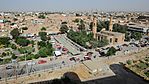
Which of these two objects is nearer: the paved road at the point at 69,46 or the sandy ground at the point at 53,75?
the sandy ground at the point at 53,75

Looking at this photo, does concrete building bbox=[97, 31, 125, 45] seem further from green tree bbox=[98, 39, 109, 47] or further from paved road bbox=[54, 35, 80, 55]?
paved road bbox=[54, 35, 80, 55]

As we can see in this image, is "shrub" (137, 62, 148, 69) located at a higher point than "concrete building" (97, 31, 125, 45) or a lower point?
lower

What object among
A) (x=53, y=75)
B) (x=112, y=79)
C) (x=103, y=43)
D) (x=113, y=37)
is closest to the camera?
(x=112, y=79)

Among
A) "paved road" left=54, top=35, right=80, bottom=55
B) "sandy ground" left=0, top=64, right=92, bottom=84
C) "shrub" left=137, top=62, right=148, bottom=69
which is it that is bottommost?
"shrub" left=137, top=62, right=148, bottom=69

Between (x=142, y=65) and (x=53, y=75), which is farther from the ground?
(x=53, y=75)

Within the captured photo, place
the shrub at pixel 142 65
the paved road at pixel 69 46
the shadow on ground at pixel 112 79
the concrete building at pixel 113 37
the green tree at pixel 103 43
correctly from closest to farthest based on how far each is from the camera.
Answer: the shadow on ground at pixel 112 79, the shrub at pixel 142 65, the paved road at pixel 69 46, the green tree at pixel 103 43, the concrete building at pixel 113 37

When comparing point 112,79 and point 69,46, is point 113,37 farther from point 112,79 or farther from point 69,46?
point 112,79

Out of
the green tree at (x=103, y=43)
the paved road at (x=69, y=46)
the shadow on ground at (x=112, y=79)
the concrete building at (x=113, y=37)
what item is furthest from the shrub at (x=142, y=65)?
the concrete building at (x=113, y=37)

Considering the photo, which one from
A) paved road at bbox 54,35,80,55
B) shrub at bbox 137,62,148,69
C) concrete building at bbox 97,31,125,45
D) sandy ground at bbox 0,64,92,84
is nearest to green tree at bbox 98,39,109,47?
concrete building at bbox 97,31,125,45

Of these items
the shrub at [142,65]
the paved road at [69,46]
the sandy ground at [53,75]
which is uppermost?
the paved road at [69,46]

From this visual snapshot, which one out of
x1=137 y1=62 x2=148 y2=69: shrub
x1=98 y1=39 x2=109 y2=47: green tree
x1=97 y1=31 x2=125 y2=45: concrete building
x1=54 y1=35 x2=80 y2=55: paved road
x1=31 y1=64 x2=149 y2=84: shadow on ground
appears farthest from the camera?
x1=97 y1=31 x2=125 y2=45: concrete building

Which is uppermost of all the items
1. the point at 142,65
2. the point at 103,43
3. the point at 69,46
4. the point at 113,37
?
the point at 113,37

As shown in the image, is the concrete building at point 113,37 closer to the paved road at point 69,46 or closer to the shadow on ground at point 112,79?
the paved road at point 69,46

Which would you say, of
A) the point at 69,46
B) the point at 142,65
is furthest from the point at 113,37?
the point at 142,65
